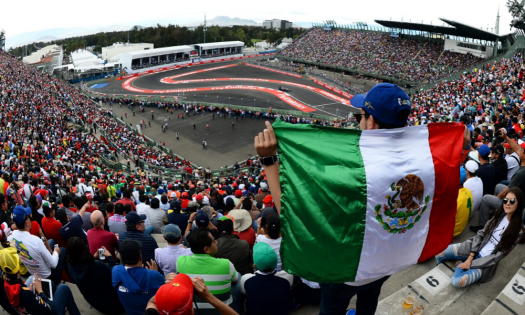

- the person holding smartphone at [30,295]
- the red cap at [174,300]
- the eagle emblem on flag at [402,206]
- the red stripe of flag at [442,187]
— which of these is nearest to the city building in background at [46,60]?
the person holding smartphone at [30,295]

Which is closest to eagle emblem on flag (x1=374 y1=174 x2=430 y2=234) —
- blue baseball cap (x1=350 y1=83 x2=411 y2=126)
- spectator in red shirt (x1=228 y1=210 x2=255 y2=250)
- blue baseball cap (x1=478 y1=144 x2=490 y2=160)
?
blue baseball cap (x1=350 y1=83 x2=411 y2=126)

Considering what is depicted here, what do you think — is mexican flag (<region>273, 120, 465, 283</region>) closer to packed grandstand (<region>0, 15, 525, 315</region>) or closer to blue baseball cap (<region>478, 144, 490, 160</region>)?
packed grandstand (<region>0, 15, 525, 315</region>)

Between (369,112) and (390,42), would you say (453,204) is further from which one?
(390,42)

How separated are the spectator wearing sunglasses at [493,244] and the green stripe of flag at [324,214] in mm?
2991

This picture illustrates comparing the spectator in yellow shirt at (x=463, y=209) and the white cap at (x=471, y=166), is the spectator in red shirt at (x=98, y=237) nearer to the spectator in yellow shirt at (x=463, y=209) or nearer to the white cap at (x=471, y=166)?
the spectator in yellow shirt at (x=463, y=209)

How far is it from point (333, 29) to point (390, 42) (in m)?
18.5

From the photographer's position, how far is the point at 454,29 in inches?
2002

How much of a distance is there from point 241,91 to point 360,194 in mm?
48108

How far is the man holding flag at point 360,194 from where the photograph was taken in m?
2.58

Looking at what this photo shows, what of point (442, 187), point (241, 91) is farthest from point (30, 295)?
point (241, 91)

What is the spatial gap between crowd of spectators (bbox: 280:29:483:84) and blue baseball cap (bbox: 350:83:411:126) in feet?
163

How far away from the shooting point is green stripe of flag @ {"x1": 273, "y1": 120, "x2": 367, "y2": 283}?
257 centimetres

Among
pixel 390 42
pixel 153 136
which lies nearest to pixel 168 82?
pixel 153 136

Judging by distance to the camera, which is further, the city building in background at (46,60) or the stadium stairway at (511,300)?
the city building in background at (46,60)
